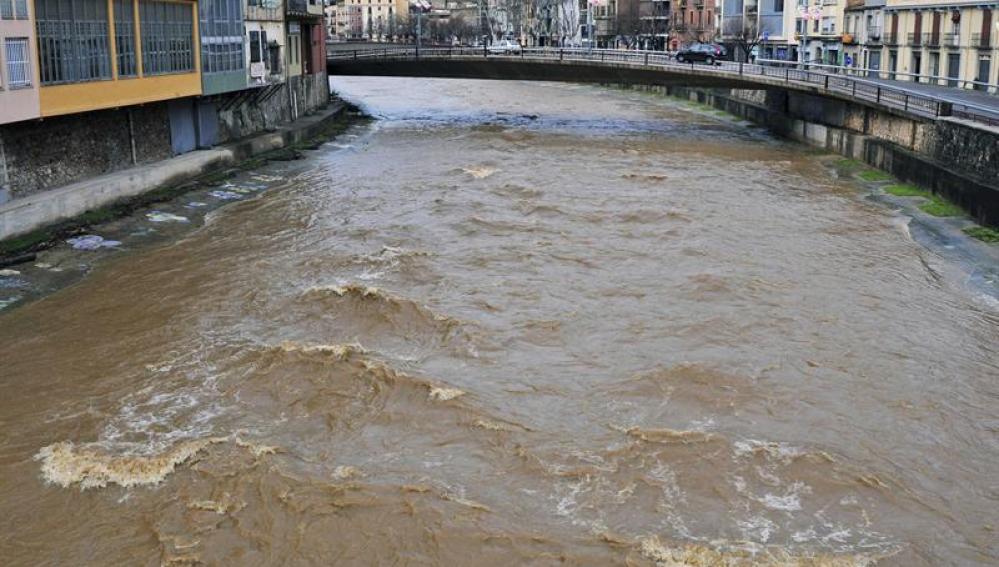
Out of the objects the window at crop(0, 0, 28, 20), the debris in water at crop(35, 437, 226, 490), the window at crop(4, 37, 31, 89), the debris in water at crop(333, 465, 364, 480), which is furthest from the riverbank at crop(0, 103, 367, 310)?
the debris in water at crop(333, 465, 364, 480)

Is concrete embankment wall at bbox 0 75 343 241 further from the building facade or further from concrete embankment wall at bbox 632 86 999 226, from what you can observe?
concrete embankment wall at bbox 632 86 999 226

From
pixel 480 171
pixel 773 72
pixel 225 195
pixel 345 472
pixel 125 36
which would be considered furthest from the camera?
pixel 773 72

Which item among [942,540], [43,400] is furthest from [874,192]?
[43,400]

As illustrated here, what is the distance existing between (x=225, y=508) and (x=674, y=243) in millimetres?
14086

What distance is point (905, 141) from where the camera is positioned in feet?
105

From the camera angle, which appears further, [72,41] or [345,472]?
[72,41]

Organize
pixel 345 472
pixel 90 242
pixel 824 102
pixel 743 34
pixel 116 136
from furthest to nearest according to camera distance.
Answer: pixel 743 34 < pixel 824 102 < pixel 116 136 < pixel 90 242 < pixel 345 472

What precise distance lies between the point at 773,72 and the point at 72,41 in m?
26.8

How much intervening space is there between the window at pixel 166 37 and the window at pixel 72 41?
85.6 inches

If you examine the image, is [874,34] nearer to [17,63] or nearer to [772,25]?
[772,25]

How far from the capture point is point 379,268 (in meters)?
21.0

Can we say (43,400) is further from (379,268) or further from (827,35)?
(827,35)

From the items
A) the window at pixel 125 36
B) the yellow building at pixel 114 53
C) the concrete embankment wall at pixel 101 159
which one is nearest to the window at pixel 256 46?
the concrete embankment wall at pixel 101 159

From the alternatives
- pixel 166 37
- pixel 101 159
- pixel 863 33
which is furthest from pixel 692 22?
pixel 101 159
